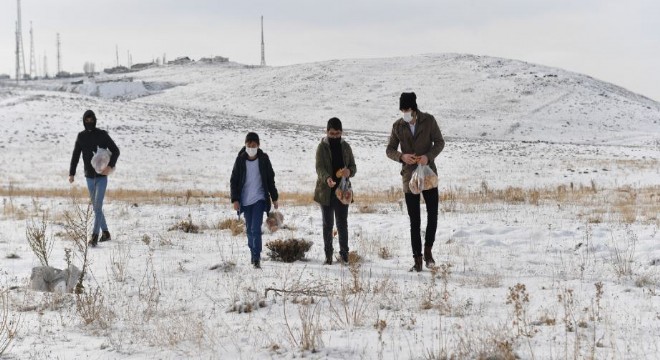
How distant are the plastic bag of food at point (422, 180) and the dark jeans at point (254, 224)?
209 cm

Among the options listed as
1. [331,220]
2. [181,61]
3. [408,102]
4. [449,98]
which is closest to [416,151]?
[408,102]

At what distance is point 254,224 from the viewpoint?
8.28 metres

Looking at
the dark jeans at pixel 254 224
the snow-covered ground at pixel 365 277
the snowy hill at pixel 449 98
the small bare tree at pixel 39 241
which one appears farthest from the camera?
the snowy hill at pixel 449 98

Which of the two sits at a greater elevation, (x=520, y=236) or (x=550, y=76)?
(x=550, y=76)

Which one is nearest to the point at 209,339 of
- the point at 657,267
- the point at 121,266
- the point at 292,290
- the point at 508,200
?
the point at 292,290

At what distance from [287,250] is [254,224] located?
0.73 m

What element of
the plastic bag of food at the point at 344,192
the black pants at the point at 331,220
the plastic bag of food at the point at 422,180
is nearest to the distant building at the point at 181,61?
the black pants at the point at 331,220

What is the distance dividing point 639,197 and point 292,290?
47.5 feet

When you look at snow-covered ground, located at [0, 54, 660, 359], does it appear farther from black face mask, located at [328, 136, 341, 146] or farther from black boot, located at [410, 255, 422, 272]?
black face mask, located at [328, 136, 341, 146]

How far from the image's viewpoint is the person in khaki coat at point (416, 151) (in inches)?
303

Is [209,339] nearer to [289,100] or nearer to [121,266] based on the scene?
[121,266]

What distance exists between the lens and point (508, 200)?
53.0 feet

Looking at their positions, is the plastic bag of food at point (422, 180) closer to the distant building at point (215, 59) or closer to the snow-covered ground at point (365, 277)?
the snow-covered ground at point (365, 277)

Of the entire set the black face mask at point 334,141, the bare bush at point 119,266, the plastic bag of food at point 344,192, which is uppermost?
the black face mask at point 334,141
